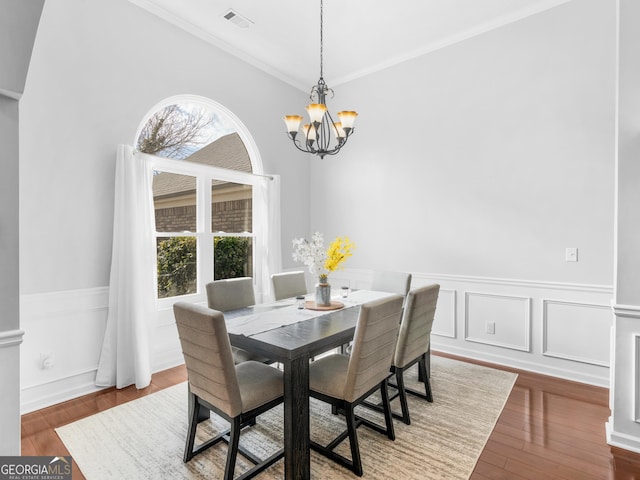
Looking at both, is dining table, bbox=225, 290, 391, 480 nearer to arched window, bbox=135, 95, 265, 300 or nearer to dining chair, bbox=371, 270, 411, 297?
dining chair, bbox=371, 270, 411, 297

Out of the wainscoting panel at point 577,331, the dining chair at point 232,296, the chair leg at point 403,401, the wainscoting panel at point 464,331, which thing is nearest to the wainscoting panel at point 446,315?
the wainscoting panel at point 464,331

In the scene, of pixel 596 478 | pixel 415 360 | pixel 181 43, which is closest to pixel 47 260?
pixel 181 43

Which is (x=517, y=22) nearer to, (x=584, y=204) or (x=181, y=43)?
(x=584, y=204)

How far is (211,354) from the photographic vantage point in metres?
1.74

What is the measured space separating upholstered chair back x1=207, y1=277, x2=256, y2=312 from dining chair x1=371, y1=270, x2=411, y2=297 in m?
1.37

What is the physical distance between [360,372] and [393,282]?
172 cm

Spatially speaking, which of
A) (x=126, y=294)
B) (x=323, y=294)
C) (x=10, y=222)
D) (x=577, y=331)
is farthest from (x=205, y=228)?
(x=577, y=331)

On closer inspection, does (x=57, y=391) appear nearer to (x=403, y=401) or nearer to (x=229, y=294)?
(x=229, y=294)

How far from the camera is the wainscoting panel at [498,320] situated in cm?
338

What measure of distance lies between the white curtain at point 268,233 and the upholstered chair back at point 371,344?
2325mm

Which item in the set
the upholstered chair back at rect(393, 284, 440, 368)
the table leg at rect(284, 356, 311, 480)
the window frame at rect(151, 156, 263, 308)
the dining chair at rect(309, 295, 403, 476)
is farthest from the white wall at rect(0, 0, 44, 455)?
the window frame at rect(151, 156, 263, 308)

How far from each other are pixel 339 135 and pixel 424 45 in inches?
77.4

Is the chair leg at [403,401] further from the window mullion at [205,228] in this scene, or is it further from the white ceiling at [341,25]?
the white ceiling at [341,25]

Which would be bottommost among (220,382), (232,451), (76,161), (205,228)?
(232,451)
